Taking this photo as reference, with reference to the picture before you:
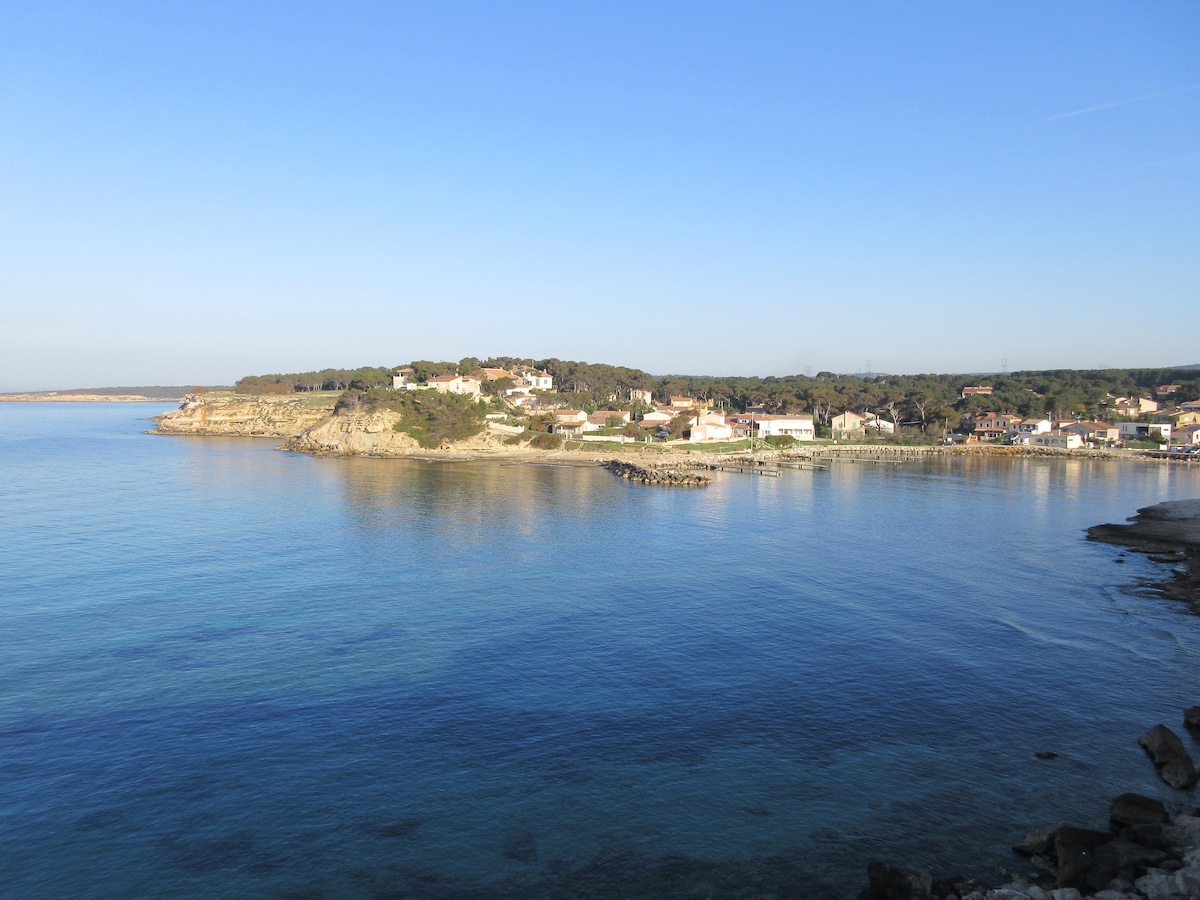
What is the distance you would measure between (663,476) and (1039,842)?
44524mm

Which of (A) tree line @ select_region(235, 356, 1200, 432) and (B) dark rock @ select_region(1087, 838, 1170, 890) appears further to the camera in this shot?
(A) tree line @ select_region(235, 356, 1200, 432)

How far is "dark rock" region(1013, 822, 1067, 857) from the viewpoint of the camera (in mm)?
11195

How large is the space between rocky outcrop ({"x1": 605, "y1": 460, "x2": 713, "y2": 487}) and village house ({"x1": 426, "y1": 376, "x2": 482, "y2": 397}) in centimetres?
3288

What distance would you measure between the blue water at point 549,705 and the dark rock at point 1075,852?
34.1 inches

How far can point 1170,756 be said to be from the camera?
13539 millimetres

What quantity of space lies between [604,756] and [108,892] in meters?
8.06

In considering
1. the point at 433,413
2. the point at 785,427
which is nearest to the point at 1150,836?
the point at 433,413

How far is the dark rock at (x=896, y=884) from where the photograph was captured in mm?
9992

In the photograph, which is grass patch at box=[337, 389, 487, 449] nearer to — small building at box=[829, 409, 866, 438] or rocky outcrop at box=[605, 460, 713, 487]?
rocky outcrop at box=[605, 460, 713, 487]

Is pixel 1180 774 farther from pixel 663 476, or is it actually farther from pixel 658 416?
pixel 658 416

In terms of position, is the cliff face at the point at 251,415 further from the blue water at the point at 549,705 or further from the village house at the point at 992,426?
the village house at the point at 992,426

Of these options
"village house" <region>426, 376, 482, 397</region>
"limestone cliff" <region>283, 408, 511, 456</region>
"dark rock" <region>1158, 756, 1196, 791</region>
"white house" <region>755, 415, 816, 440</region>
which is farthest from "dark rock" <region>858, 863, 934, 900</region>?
"village house" <region>426, 376, 482, 397</region>

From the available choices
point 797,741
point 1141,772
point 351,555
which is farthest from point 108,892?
point 351,555

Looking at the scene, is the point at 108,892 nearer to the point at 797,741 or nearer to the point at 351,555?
the point at 797,741
